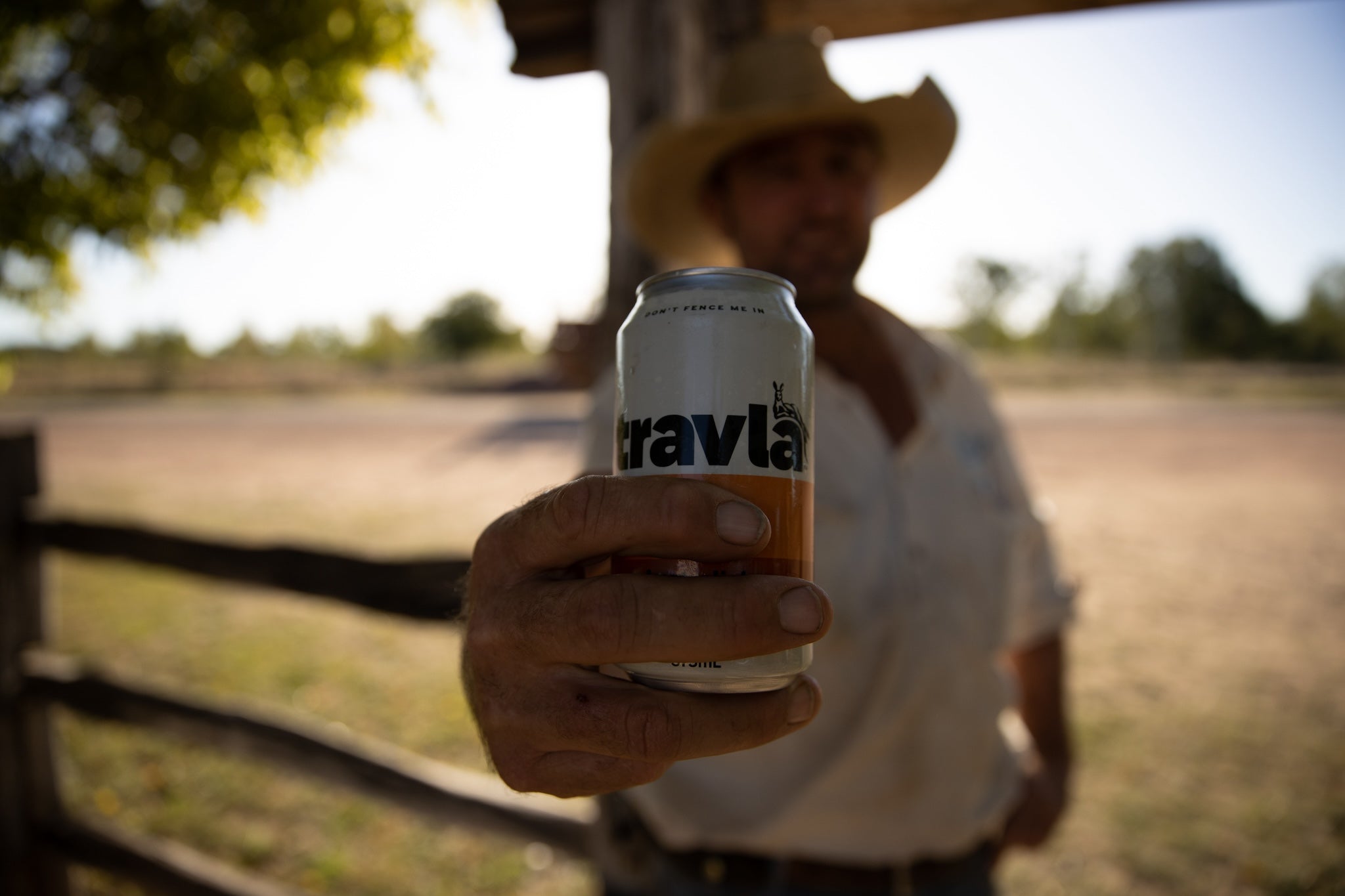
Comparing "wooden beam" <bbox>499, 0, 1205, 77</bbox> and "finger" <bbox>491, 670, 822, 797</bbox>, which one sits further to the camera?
"wooden beam" <bbox>499, 0, 1205, 77</bbox>

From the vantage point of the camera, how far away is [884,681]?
59.7 inches

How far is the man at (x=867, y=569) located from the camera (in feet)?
4.93

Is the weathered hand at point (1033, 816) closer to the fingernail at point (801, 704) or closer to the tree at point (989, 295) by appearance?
the fingernail at point (801, 704)

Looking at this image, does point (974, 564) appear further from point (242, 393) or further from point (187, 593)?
point (242, 393)

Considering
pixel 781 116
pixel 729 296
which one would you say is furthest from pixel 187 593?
pixel 729 296

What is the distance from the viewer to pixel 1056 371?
3309 cm

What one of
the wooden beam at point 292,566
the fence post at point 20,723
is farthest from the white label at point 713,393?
the fence post at point 20,723

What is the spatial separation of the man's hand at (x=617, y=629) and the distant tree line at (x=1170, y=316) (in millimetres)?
57311

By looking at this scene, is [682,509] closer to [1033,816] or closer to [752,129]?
[752,129]

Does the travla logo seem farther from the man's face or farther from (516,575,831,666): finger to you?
the man's face

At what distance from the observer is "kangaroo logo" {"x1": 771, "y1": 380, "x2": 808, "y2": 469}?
2.64ft

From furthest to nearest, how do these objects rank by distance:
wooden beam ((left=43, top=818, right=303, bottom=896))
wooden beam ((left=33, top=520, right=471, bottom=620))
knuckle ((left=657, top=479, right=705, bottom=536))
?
wooden beam ((left=43, top=818, right=303, bottom=896)) < wooden beam ((left=33, top=520, right=471, bottom=620)) < knuckle ((left=657, top=479, right=705, bottom=536))

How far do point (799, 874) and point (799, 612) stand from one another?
3.50ft

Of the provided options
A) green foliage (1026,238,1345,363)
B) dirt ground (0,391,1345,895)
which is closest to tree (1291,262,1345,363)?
green foliage (1026,238,1345,363)
